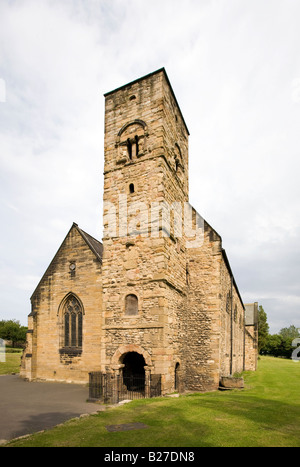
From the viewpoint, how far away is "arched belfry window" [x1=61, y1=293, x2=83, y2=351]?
18.8m

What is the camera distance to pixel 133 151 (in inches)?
648

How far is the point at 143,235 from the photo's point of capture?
14820mm

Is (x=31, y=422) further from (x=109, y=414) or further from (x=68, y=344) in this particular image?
(x=68, y=344)

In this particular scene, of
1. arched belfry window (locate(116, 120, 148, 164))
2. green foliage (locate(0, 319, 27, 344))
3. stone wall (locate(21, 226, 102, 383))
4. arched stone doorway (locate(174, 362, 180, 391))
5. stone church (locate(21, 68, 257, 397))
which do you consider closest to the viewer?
stone church (locate(21, 68, 257, 397))

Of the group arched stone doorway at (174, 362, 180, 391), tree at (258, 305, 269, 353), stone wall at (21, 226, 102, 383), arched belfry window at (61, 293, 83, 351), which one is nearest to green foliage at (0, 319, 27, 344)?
stone wall at (21, 226, 102, 383)

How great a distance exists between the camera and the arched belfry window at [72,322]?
18.8 m

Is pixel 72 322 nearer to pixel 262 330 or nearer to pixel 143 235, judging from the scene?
pixel 143 235

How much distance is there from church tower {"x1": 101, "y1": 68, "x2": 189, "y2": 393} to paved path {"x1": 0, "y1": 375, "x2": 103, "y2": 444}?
7.58 feet

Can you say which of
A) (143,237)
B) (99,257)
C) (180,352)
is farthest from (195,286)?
(99,257)

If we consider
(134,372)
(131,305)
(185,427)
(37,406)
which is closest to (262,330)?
(134,372)

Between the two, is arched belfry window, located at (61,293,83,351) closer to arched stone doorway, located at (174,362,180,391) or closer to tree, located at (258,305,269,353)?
arched stone doorway, located at (174,362,180,391)

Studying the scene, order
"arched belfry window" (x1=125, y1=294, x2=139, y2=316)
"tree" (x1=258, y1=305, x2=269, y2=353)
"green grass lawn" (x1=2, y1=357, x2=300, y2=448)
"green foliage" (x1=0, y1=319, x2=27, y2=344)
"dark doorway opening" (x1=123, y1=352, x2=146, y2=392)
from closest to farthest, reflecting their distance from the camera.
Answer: "green grass lawn" (x1=2, y1=357, x2=300, y2=448), "arched belfry window" (x1=125, y1=294, x2=139, y2=316), "dark doorway opening" (x1=123, y1=352, x2=146, y2=392), "green foliage" (x1=0, y1=319, x2=27, y2=344), "tree" (x1=258, y1=305, x2=269, y2=353)

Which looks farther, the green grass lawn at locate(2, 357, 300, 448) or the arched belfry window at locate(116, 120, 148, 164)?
the arched belfry window at locate(116, 120, 148, 164)

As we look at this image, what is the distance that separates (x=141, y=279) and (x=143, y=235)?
2109 mm
